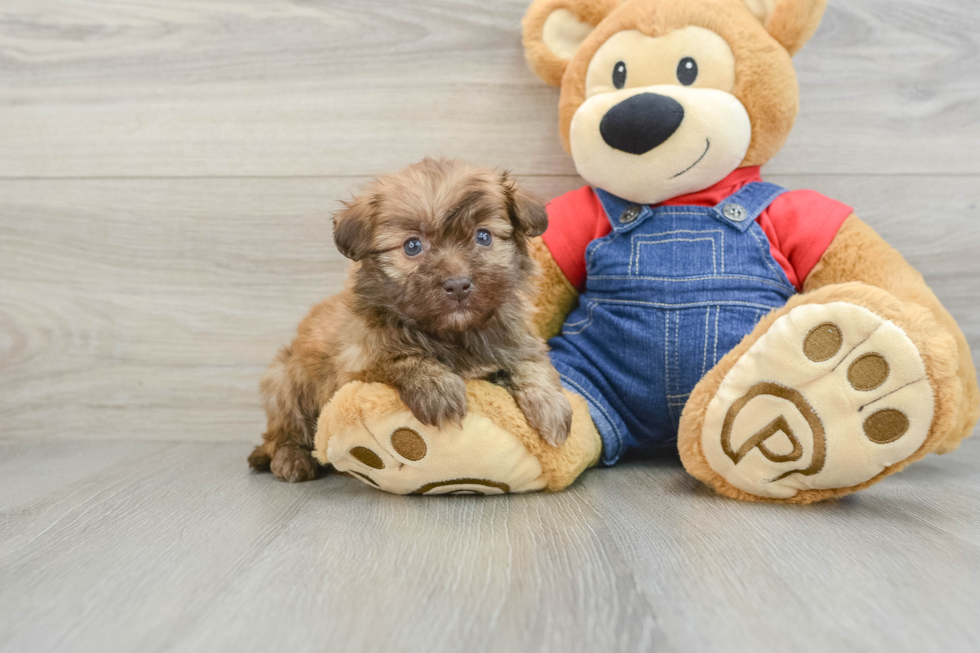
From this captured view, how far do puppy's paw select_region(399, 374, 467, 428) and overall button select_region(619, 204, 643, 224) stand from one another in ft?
2.11

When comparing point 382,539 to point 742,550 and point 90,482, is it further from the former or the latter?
point 90,482

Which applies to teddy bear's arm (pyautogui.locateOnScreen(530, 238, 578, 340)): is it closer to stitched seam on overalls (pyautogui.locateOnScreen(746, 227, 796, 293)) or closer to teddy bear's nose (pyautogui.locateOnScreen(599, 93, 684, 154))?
teddy bear's nose (pyautogui.locateOnScreen(599, 93, 684, 154))

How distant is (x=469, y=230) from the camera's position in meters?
1.35

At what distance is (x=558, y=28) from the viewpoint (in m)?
1.77

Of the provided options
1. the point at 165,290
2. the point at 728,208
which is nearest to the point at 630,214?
the point at 728,208

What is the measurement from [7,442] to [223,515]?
1226 millimetres

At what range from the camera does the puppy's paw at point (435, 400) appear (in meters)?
1.30

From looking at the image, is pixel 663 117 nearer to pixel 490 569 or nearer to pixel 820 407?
pixel 820 407

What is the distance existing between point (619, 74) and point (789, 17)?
0.40 m

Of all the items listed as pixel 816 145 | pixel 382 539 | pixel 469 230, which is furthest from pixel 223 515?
pixel 816 145

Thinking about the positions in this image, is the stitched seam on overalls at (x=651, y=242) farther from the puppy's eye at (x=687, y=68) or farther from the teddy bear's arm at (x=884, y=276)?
the puppy's eye at (x=687, y=68)

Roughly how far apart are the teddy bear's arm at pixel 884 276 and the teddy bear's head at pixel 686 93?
0.28 meters

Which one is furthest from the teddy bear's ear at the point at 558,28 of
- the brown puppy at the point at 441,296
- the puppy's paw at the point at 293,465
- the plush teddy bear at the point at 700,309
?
the puppy's paw at the point at 293,465

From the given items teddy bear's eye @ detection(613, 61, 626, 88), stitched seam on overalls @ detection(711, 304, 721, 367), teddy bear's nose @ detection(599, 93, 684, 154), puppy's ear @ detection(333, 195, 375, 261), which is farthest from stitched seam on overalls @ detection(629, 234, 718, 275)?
puppy's ear @ detection(333, 195, 375, 261)
